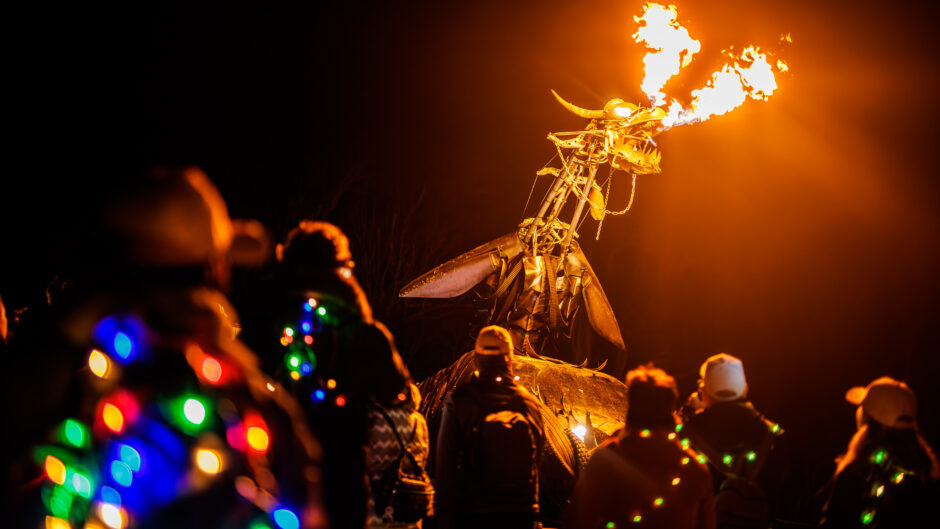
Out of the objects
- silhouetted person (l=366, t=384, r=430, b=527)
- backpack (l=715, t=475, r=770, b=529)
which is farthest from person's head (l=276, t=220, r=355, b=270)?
backpack (l=715, t=475, r=770, b=529)

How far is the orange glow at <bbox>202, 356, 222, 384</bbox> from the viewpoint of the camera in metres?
2.04

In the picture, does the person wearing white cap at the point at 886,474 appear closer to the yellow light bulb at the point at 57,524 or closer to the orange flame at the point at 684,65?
the yellow light bulb at the point at 57,524

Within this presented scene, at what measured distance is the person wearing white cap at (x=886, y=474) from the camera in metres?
4.63

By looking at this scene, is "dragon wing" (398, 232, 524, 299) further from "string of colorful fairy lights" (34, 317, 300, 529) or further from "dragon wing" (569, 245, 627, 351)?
"string of colorful fairy lights" (34, 317, 300, 529)

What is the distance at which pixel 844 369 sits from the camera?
56.6 feet

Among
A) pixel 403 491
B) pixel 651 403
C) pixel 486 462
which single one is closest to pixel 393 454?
pixel 403 491

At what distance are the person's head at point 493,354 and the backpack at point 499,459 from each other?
269 millimetres

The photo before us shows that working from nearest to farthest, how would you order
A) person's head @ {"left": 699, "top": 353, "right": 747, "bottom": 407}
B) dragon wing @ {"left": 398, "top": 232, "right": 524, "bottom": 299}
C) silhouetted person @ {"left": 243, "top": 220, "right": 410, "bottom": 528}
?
silhouetted person @ {"left": 243, "top": 220, "right": 410, "bottom": 528} < person's head @ {"left": 699, "top": 353, "right": 747, "bottom": 407} < dragon wing @ {"left": 398, "top": 232, "right": 524, "bottom": 299}

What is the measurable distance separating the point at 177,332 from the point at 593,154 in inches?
330

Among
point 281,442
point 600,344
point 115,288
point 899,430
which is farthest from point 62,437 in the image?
point 600,344

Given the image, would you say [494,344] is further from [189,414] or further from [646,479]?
[189,414]

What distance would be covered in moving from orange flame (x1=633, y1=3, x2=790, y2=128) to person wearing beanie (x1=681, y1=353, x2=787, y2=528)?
15.4 feet

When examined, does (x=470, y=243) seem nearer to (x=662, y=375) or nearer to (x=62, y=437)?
(x=662, y=375)

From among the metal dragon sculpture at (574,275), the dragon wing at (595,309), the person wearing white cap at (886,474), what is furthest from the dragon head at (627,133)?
the person wearing white cap at (886,474)
